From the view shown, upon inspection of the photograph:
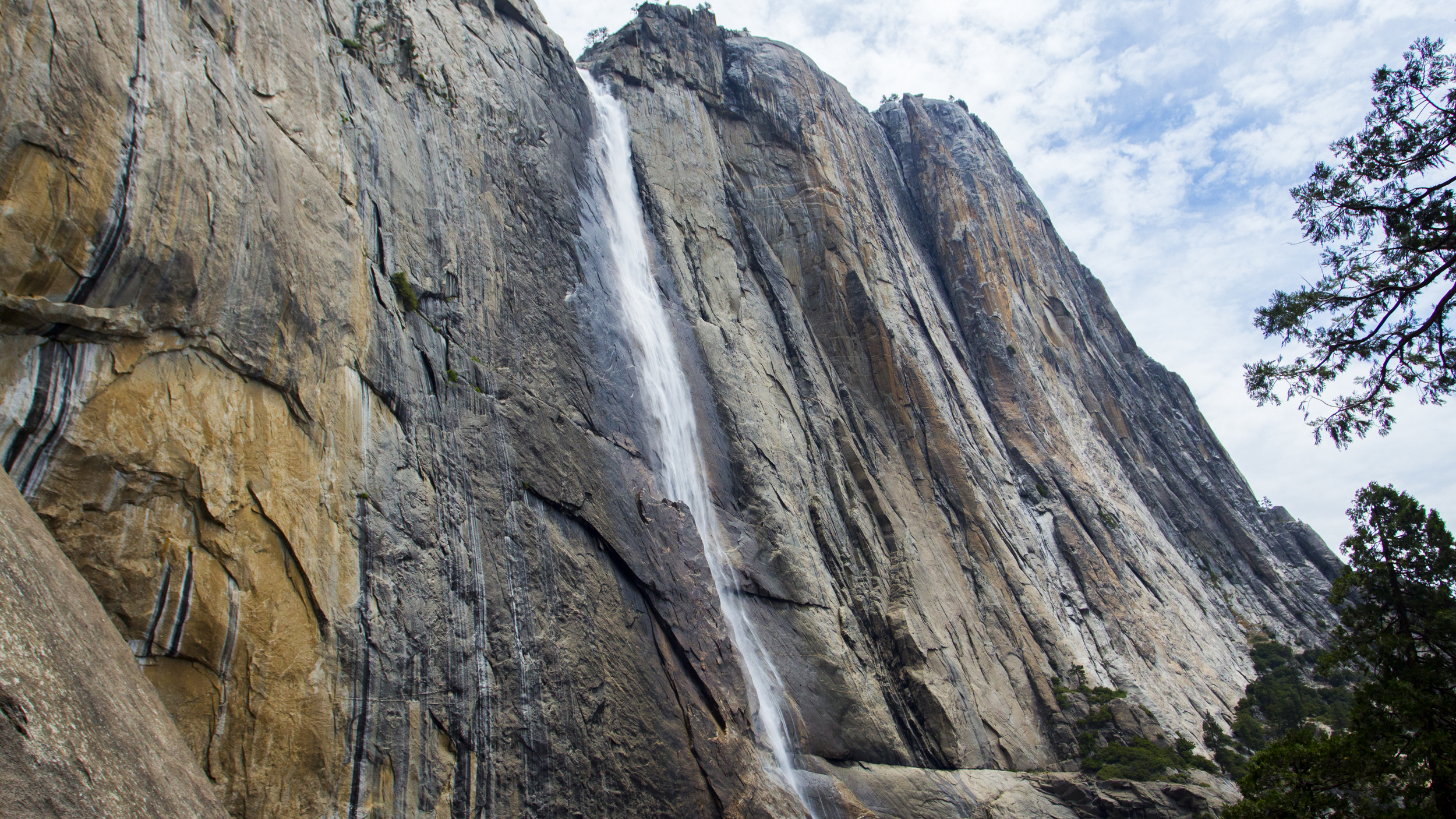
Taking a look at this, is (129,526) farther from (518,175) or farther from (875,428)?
(875,428)

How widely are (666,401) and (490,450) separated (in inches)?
248

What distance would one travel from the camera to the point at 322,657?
31.3 ft

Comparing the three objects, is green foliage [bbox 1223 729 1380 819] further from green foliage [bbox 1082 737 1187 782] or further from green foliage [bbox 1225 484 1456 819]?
green foliage [bbox 1082 737 1187 782]

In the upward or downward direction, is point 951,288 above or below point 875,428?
above

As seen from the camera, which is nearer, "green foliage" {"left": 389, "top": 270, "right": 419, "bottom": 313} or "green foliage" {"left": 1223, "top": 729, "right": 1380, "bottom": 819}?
"green foliage" {"left": 1223, "top": 729, "right": 1380, "bottom": 819}

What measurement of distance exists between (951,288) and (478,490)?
29.9 meters

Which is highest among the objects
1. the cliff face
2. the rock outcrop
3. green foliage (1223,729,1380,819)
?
the cliff face

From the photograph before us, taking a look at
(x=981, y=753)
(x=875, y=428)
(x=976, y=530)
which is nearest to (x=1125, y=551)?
(x=976, y=530)

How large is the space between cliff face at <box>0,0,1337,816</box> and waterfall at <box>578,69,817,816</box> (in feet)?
1.79

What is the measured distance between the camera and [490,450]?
13.5 m

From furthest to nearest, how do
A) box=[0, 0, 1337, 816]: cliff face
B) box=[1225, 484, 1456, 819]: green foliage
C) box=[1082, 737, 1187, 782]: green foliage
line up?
box=[1082, 737, 1187, 782]: green foliage, box=[1225, 484, 1456, 819]: green foliage, box=[0, 0, 1337, 816]: cliff face

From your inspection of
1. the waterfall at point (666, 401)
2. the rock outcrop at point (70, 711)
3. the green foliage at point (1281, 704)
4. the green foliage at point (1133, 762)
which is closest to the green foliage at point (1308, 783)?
the waterfall at point (666, 401)

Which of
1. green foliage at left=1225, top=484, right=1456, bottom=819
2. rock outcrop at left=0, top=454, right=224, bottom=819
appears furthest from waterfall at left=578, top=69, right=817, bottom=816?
rock outcrop at left=0, top=454, right=224, bottom=819

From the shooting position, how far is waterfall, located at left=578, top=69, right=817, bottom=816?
15562mm
